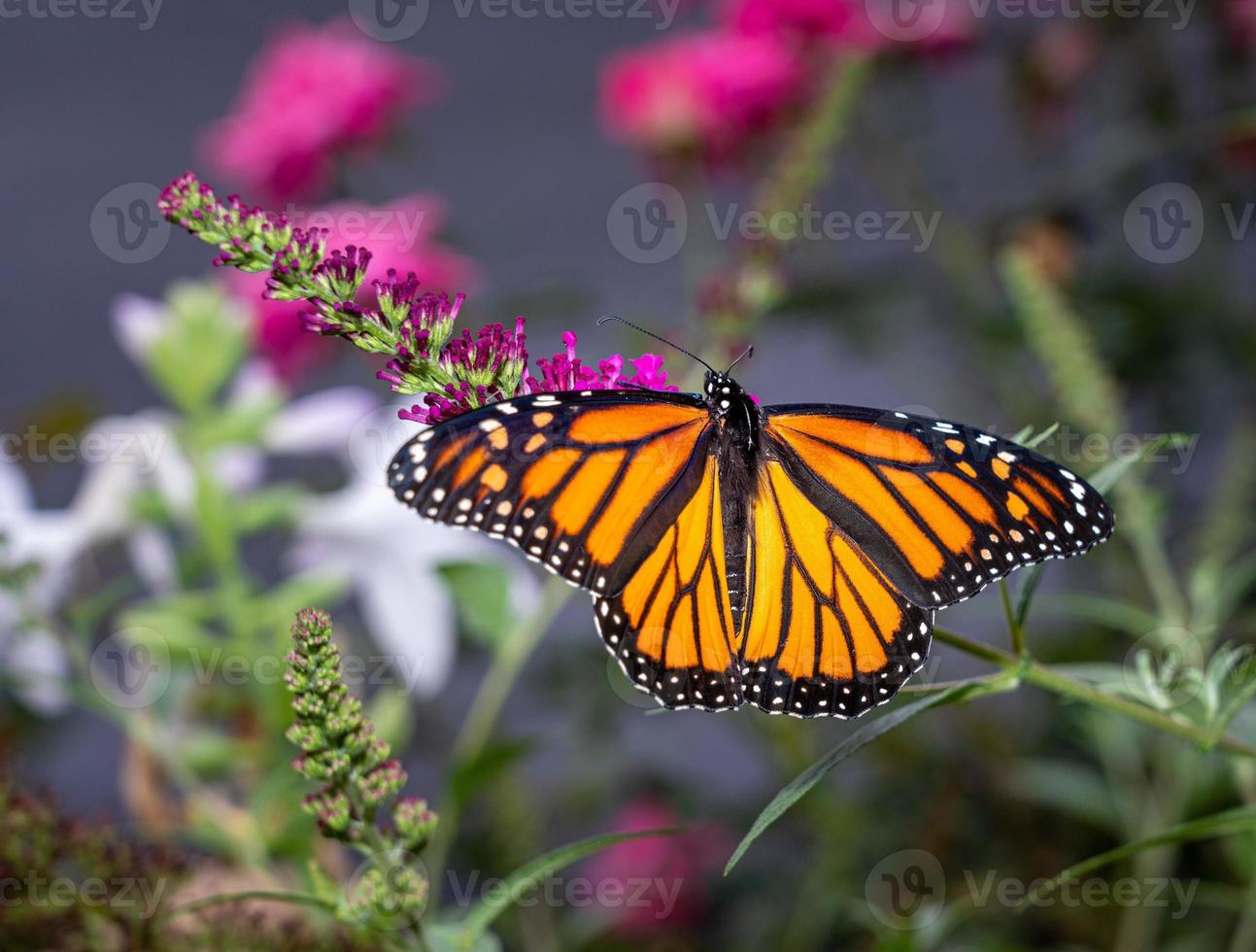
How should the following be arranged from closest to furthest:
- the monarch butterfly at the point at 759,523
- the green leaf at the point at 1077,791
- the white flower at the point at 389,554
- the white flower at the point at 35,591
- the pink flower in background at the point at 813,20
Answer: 1. the monarch butterfly at the point at 759,523
2. the white flower at the point at 35,591
3. the white flower at the point at 389,554
4. the green leaf at the point at 1077,791
5. the pink flower in background at the point at 813,20

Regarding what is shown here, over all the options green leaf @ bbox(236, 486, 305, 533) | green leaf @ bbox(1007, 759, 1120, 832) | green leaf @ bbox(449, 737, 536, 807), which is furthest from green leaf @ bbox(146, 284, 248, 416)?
green leaf @ bbox(1007, 759, 1120, 832)

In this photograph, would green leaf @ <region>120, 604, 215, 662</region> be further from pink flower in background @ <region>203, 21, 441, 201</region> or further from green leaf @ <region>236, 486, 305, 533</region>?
pink flower in background @ <region>203, 21, 441, 201</region>

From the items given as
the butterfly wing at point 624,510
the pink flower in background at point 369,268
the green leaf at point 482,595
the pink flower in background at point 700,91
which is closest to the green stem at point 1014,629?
the butterfly wing at point 624,510

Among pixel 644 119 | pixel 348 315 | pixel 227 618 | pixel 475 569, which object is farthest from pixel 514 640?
pixel 644 119

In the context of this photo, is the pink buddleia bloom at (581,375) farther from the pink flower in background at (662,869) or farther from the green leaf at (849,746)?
the pink flower in background at (662,869)

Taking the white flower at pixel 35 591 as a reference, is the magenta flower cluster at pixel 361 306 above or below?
above

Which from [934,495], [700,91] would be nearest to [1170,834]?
[934,495]

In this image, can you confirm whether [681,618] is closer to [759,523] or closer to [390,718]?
[759,523]
